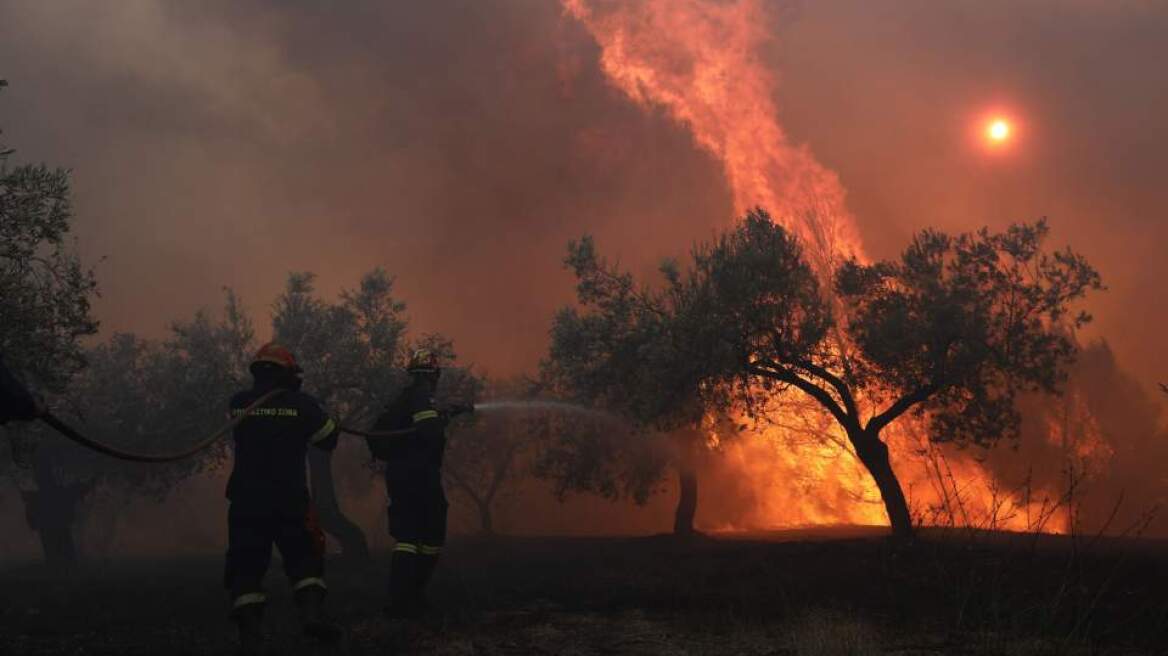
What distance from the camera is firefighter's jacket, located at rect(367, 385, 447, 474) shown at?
11.9 metres

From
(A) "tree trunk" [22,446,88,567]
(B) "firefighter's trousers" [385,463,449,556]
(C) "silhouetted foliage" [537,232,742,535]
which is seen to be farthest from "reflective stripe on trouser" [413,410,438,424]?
(A) "tree trunk" [22,446,88,567]

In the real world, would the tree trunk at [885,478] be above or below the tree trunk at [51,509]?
above

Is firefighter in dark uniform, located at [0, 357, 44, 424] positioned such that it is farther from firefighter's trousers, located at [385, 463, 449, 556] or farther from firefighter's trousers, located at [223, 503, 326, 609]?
firefighter's trousers, located at [385, 463, 449, 556]

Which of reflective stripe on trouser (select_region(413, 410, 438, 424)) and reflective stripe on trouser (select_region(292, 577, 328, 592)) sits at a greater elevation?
reflective stripe on trouser (select_region(413, 410, 438, 424))

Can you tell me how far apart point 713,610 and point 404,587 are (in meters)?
4.15

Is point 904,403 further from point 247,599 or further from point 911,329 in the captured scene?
point 247,599

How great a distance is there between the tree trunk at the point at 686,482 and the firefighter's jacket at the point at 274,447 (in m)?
23.9

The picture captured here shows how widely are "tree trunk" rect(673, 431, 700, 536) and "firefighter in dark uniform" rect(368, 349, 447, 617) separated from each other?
2062 cm

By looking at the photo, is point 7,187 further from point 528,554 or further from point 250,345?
point 250,345

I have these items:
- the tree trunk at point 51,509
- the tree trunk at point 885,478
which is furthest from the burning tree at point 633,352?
the tree trunk at point 51,509

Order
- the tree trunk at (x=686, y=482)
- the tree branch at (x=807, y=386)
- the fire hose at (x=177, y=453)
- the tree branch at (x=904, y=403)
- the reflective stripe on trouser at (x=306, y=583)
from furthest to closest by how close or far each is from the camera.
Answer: the tree trunk at (x=686, y=482), the tree branch at (x=807, y=386), the tree branch at (x=904, y=403), the reflective stripe on trouser at (x=306, y=583), the fire hose at (x=177, y=453)

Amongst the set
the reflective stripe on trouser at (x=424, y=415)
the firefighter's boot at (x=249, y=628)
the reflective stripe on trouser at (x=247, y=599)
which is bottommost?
the firefighter's boot at (x=249, y=628)

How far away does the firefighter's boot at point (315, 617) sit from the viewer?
26.9 ft

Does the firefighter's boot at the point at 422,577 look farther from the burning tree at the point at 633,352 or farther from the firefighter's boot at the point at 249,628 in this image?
the burning tree at the point at 633,352
